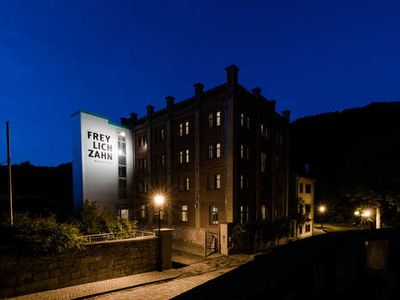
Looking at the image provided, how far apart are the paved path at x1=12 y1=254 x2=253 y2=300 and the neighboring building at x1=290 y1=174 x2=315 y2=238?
16.6 metres

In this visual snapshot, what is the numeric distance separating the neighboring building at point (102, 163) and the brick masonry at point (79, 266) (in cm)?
1288

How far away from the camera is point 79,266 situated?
38.5ft

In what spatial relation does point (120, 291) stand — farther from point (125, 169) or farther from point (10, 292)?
point (125, 169)

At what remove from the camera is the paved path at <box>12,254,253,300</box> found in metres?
10.4

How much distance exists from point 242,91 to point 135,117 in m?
17.6

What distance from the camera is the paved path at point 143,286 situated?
34.0 feet

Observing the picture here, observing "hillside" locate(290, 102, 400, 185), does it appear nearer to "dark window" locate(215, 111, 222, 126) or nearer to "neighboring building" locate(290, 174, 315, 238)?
"neighboring building" locate(290, 174, 315, 238)

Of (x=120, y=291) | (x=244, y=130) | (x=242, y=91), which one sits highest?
(x=242, y=91)

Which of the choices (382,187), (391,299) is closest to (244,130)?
(382,187)

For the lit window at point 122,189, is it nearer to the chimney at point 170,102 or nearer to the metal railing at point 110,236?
the chimney at point 170,102

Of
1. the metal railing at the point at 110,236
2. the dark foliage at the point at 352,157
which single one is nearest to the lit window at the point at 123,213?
the metal railing at the point at 110,236

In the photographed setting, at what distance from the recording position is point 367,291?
638 cm

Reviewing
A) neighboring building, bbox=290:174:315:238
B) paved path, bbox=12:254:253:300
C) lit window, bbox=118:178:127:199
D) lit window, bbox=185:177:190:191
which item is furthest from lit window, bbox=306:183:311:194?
lit window, bbox=118:178:127:199

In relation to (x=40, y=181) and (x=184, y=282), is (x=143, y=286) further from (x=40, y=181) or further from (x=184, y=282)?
(x=40, y=181)
